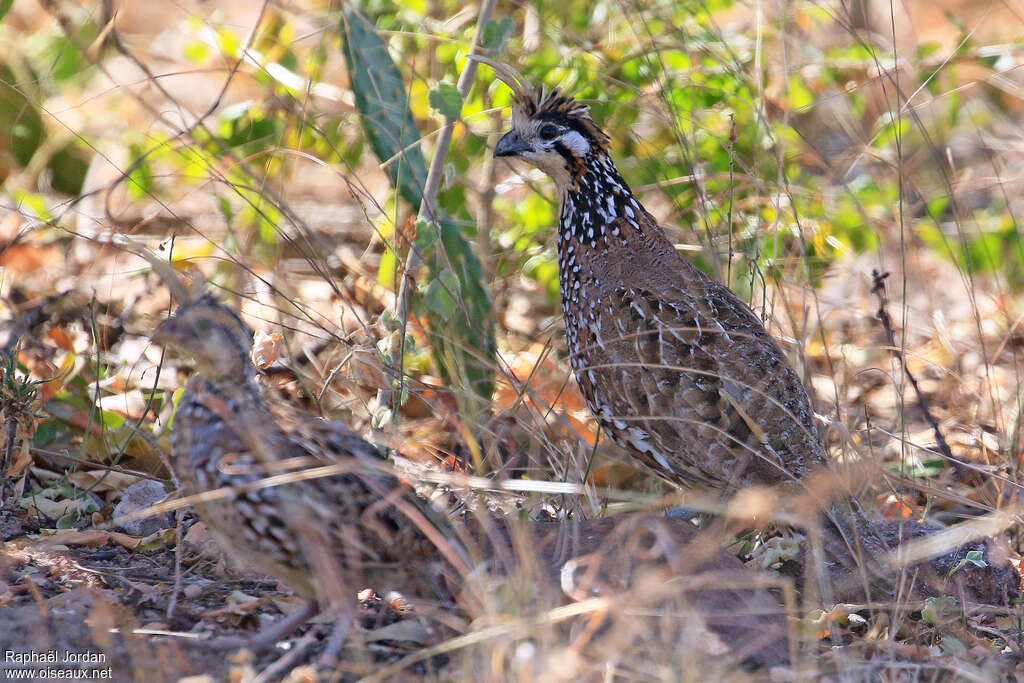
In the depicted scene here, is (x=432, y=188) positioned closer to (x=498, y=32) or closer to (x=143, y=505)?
(x=498, y=32)

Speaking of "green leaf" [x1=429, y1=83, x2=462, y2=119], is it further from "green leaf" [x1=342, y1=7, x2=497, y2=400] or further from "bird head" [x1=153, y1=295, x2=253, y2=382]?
"bird head" [x1=153, y1=295, x2=253, y2=382]

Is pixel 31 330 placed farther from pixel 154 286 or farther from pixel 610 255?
pixel 610 255

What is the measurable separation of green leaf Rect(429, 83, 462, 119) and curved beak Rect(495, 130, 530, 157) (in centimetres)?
67

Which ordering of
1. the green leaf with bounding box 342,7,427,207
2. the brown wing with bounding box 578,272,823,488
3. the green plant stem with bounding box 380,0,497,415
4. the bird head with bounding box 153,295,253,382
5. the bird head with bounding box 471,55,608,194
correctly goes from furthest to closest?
the green leaf with bounding box 342,7,427,207 → the bird head with bounding box 471,55,608,194 → the green plant stem with bounding box 380,0,497,415 → the brown wing with bounding box 578,272,823,488 → the bird head with bounding box 153,295,253,382

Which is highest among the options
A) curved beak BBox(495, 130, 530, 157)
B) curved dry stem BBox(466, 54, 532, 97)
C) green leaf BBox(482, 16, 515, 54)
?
green leaf BBox(482, 16, 515, 54)

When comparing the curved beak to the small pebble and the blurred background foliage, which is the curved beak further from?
the small pebble

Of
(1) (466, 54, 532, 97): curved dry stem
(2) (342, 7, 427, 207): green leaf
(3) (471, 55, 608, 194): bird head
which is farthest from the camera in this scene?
(2) (342, 7, 427, 207): green leaf

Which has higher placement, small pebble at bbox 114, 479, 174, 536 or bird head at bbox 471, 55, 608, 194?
bird head at bbox 471, 55, 608, 194

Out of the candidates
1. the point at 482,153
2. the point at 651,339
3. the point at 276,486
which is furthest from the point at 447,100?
the point at 276,486

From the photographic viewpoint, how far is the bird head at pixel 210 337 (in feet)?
11.8

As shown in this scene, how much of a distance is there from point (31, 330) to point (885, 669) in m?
4.62

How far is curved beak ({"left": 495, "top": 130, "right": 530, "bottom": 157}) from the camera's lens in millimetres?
5516

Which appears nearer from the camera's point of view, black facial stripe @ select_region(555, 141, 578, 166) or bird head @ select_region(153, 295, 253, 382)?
bird head @ select_region(153, 295, 253, 382)

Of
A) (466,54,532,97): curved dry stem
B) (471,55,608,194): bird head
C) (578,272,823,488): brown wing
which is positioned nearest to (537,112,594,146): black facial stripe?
(471,55,608,194): bird head
